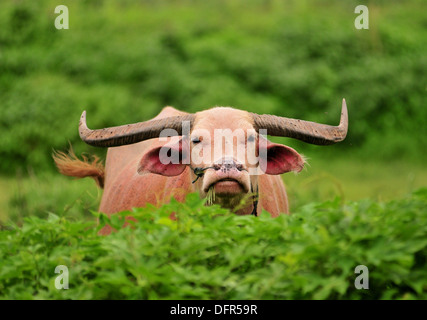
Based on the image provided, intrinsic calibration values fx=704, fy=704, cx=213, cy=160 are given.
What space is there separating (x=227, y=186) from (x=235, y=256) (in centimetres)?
177

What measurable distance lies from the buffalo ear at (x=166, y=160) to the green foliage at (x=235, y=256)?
2013 mm

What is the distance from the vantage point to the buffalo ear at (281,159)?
574 cm

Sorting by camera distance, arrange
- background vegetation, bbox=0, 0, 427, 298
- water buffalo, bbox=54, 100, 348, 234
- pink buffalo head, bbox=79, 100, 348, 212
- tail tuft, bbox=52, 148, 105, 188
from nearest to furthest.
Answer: water buffalo, bbox=54, 100, 348, 234, pink buffalo head, bbox=79, 100, 348, 212, tail tuft, bbox=52, 148, 105, 188, background vegetation, bbox=0, 0, 427, 298

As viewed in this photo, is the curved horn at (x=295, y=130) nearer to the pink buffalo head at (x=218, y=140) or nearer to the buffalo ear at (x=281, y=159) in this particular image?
the pink buffalo head at (x=218, y=140)

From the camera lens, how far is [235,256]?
3.32 meters

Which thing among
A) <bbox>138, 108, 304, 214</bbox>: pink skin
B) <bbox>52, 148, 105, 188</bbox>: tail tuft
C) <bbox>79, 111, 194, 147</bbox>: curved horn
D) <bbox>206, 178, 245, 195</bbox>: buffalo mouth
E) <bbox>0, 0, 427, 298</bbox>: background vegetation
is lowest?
<bbox>206, 178, 245, 195</bbox>: buffalo mouth

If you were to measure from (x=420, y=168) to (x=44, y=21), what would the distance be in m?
8.89

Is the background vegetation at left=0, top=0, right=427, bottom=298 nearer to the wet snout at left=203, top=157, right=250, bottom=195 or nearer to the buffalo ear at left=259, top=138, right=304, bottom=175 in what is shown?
the buffalo ear at left=259, top=138, right=304, bottom=175

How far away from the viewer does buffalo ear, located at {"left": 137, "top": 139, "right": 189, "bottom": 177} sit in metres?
5.73

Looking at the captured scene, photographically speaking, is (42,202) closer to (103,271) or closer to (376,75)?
(103,271)

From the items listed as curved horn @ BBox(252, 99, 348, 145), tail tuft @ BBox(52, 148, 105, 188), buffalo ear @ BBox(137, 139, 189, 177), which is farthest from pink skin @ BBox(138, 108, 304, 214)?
tail tuft @ BBox(52, 148, 105, 188)

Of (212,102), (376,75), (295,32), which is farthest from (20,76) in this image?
(376,75)

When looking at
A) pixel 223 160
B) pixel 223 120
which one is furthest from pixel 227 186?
pixel 223 120

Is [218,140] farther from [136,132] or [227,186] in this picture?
[136,132]
